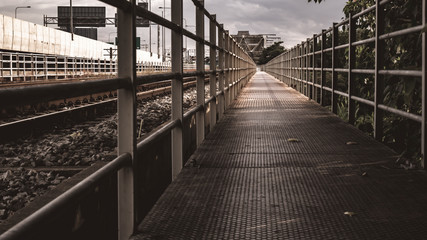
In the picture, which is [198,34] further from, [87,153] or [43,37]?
[43,37]

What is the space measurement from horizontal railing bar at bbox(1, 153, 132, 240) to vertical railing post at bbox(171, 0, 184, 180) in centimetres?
177

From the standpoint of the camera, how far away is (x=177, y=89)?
4223mm

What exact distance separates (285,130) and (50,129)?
15.1 feet

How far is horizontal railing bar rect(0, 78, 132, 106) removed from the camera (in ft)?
4.76

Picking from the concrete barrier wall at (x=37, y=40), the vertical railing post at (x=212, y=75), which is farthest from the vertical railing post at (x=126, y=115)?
the concrete barrier wall at (x=37, y=40)

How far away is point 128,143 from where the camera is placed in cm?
262

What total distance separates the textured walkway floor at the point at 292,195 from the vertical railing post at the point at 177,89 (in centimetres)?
12

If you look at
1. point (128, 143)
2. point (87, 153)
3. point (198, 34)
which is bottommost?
point (87, 153)

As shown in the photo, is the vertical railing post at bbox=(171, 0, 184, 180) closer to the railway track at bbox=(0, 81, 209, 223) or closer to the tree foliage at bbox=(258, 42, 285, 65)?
A: the railway track at bbox=(0, 81, 209, 223)

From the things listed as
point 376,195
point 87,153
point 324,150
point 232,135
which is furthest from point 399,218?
point 87,153

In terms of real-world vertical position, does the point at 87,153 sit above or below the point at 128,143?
below

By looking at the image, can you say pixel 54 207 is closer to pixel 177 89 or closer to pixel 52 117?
pixel 177 89

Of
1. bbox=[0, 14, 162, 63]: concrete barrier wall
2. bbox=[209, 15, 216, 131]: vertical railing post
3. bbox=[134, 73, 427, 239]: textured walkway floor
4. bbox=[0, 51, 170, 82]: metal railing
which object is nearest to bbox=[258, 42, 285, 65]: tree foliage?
bbox=[0, 14, 162, 63]: concrete barrier wall

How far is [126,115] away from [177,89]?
1.65 m
